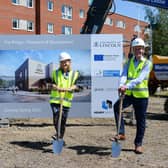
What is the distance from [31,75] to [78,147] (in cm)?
379

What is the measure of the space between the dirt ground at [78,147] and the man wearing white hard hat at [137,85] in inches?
21.7

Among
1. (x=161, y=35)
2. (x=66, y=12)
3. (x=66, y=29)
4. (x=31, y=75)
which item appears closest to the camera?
(x=31, y=75)

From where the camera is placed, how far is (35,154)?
1008cm

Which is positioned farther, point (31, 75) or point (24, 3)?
point (24, 3)

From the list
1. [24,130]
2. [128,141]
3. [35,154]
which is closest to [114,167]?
[35,154]

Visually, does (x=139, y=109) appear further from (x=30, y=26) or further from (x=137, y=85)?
(x=30, y=26)

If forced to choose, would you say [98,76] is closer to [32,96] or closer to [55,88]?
[32,96]

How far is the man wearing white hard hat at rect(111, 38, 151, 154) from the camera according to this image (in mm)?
9808

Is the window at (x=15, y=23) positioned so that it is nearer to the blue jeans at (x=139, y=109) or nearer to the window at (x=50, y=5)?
the window at (x=50, y=5)

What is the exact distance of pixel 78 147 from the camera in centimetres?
1081

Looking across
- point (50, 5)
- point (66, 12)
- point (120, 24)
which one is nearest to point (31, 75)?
point (50, 5)

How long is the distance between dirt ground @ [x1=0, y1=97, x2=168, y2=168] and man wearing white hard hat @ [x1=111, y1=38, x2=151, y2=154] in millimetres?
551

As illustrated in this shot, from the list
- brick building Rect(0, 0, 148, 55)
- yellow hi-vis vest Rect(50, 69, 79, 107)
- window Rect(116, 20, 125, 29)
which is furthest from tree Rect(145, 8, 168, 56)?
yellow hi-vis vest Rect(50, 69, 79, 107)

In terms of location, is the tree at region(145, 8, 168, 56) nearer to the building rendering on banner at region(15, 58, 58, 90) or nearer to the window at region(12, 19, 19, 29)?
the window at region(12, 19, 19, 29)
